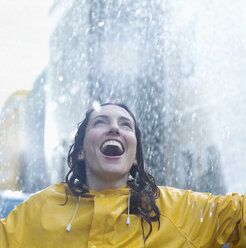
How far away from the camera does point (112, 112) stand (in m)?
2.48

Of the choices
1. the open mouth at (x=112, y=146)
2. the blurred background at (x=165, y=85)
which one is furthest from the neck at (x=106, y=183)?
the blurred background at (x=165, y=85)

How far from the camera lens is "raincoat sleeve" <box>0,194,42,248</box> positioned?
2.13 meters

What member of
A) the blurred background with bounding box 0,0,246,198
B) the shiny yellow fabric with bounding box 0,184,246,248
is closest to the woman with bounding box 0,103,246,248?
the shiny yellow fabric with bounding box 0,184,246,248

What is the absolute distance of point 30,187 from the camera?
12.0 m

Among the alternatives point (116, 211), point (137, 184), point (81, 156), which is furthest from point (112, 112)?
point (116, 211)

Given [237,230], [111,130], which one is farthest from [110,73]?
[237,230]

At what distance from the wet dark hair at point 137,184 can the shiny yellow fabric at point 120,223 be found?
44 mm

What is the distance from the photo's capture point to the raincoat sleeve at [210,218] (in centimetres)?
195

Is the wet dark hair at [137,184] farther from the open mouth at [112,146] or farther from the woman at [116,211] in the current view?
the open mouth at [112,146]

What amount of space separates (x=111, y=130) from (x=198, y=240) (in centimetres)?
82

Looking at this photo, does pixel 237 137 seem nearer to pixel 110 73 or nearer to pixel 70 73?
pixel 110 73

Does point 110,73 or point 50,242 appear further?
point 110,73

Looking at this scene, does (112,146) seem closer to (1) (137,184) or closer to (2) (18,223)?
(1) (137,184)

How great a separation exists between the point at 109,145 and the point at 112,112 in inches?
10.0
